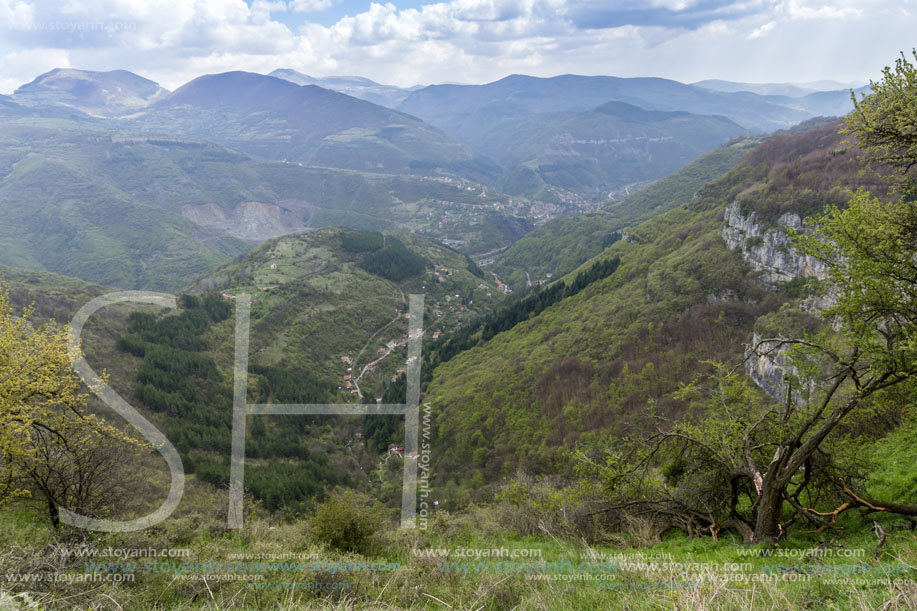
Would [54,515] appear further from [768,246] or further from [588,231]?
[588,231]

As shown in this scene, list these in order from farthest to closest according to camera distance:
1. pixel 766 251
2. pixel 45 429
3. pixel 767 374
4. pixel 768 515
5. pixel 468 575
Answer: pixel 766 251
pixel 767 374
pixel 45 429
pixel 768 515
pixel 468 575

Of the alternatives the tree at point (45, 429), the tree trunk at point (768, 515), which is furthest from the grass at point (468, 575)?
the tree at point (45, 429)

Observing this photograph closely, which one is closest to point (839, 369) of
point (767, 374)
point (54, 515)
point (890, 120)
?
point (890, 120)

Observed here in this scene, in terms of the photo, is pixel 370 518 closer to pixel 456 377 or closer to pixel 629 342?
pixel 629 342

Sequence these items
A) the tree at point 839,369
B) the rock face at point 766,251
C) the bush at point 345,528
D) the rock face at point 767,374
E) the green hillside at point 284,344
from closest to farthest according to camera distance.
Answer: the tree at point 839,369 < the bush at point 345,528 < the rock face at point 767,374 < the rock face at point 766,251 < the green hillside at point 284,344

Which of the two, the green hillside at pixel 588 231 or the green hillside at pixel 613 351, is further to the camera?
the green hillside at pixel 588 231

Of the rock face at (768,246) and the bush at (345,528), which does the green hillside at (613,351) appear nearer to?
the rock face at (768,246)

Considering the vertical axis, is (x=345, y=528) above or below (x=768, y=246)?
below

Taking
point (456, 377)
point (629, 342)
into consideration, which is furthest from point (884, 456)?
point (456, 377)
